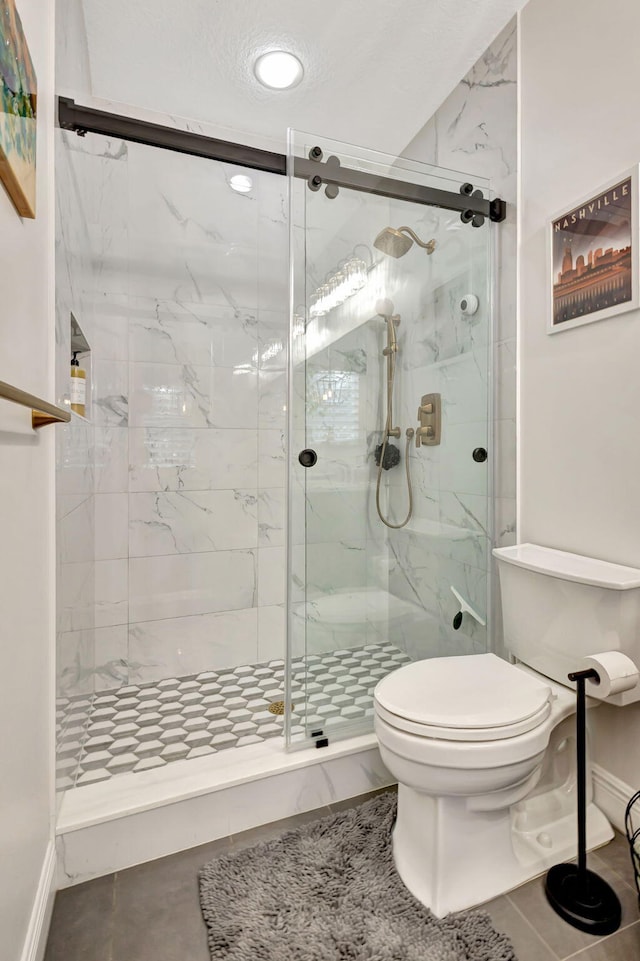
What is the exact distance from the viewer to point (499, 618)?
200cm

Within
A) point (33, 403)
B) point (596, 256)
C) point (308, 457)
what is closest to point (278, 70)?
point (596, 256)

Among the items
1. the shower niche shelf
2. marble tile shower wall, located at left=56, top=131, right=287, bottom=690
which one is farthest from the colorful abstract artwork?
marble tile shower wall, located at left=56, top=131, right=287, bottom=690

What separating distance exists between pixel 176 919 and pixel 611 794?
126 cm

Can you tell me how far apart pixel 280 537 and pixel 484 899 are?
1743mm

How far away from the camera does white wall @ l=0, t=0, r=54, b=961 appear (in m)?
0.85

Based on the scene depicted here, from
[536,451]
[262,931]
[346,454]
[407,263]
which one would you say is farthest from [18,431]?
[536,451]

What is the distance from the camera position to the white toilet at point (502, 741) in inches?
45.1

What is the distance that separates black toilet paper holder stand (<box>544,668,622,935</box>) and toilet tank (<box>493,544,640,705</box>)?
139mm

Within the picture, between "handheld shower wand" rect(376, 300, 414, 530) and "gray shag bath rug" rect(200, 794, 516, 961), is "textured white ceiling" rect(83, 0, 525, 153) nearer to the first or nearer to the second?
"handheld shower wand" rect(376, 300, 414, 530)

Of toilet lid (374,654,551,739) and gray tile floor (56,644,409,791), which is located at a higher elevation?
toilet lid (374,654,551,739)

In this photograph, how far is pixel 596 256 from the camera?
1.51 meters

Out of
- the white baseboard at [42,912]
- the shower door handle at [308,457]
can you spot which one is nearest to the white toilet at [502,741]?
the shower door handle at [308,457]

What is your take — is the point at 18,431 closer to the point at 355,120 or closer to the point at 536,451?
the point at 536,451

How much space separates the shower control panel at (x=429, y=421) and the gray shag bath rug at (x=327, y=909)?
4.25 ft
